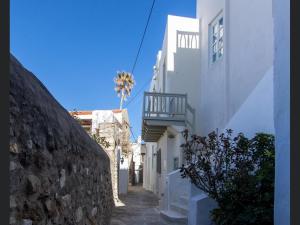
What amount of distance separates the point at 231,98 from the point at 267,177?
5656 mm

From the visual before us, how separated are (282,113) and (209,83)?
8.90 metres

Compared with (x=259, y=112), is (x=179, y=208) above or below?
below

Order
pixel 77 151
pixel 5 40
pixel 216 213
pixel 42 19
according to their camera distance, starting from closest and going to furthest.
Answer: pixel 5 40, pixel 77 151, pixel 216 213, pixel 42 19

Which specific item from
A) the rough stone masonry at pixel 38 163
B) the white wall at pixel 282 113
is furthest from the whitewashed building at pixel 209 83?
the rough stone masonry at pixel 38 163

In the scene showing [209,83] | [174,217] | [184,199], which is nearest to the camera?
[174,217]

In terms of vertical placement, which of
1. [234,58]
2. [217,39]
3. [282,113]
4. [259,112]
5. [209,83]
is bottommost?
[282,113]

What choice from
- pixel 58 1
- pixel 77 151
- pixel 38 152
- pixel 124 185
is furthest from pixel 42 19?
pixel 124 185

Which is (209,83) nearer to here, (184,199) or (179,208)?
(184,199)

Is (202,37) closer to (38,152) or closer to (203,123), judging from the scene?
(203,123)

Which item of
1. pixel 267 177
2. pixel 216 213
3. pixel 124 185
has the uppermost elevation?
pixel 267 177

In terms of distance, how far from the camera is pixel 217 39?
40.9 feet

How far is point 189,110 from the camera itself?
546 inches

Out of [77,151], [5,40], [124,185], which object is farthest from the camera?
[124,185]

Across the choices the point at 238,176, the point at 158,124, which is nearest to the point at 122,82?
the point at 158,124
